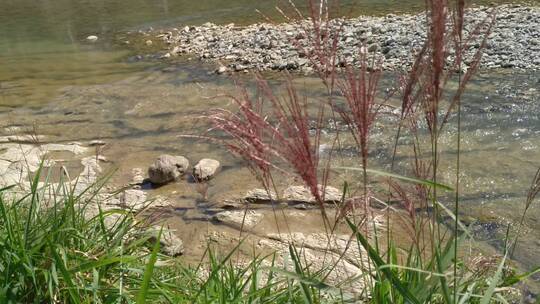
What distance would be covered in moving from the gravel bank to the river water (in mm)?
581

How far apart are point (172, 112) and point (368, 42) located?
11.9 feet

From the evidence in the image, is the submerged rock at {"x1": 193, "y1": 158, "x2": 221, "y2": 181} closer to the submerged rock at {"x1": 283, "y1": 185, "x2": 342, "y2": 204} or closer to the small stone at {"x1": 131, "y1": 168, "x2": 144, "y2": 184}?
the small stone at {"x1": 131, "y1": 168, "x2": 144, "y2": 184}

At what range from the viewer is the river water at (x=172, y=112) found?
528cm

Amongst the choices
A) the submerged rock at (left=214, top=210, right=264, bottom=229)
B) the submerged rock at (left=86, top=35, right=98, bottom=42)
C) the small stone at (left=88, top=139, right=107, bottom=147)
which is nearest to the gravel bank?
the submerged rock at (left=86, top=35, right=98, bottom=42)

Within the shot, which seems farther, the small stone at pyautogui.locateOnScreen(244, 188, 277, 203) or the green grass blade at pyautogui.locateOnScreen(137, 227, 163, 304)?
the small stone at pyautogui.locateOnScreen(244, 188, 277, 203)

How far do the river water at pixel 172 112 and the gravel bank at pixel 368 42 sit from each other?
22.9 inches

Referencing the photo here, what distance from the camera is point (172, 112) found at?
7934 mm

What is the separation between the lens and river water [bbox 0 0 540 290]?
17.3 feet

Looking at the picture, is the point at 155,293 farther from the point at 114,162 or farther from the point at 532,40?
the point at 532,40

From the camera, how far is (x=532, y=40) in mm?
9148

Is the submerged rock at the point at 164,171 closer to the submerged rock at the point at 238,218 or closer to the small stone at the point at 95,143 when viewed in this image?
the submerged rock at the point at 238,218

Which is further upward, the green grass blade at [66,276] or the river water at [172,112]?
the green grass blade at [66,276]

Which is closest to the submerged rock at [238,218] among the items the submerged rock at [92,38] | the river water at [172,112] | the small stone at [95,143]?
the river water at [172,112]

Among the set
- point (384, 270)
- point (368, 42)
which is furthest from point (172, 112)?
point (384, 270)
